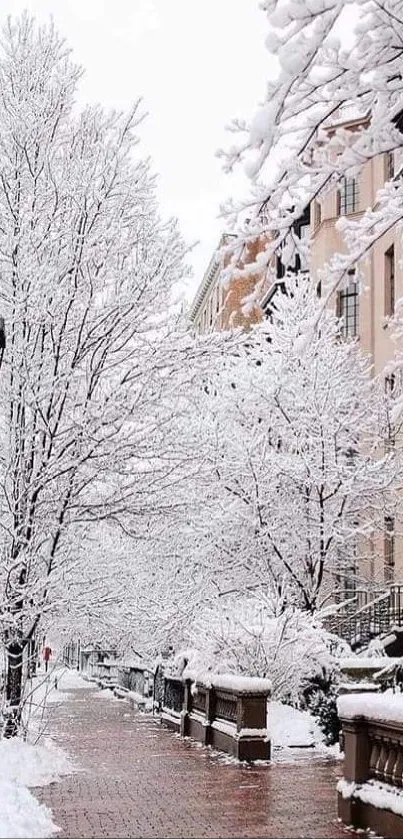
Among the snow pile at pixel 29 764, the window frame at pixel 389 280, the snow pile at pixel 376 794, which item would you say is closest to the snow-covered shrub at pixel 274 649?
the snow pile at pixel 29 764

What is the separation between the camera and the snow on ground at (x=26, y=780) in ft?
30.3

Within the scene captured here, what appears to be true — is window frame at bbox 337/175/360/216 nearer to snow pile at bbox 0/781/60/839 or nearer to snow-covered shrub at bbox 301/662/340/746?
snow-covered shrub at bbox 301/662/340/746

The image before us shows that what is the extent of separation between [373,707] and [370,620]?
16.6 m

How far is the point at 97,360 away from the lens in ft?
51.8

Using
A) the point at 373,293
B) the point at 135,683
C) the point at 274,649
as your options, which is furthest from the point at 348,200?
the point at 274,649

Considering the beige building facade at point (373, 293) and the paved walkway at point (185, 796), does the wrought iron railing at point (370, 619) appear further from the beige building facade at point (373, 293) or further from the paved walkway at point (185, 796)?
the paved walkway at point (185, 796)

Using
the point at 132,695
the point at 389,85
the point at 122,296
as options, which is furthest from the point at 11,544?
the point at 132,695

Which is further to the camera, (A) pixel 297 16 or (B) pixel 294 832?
(B) pixel 294 832

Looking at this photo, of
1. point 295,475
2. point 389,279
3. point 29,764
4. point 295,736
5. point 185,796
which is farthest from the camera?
point 389,279

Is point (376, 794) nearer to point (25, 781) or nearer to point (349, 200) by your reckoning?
point (25, 781)

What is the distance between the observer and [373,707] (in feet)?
32.4

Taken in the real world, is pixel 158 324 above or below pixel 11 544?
above

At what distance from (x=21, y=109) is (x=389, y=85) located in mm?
8725

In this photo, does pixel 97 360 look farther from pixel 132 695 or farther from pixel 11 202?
pixel 132 695
